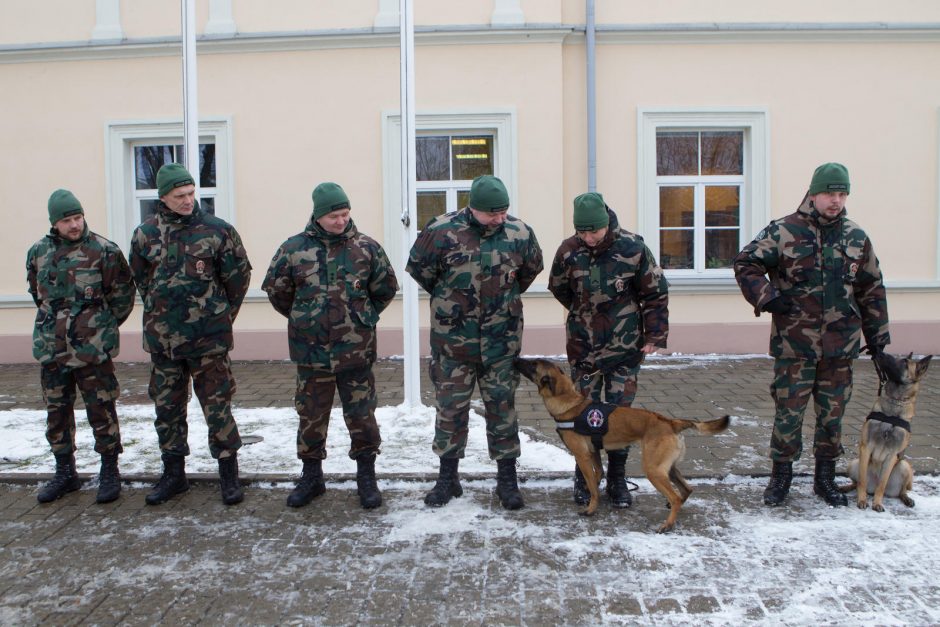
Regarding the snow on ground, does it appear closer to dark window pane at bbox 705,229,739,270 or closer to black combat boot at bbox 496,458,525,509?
black combat boot at bbox 496,458,525,509

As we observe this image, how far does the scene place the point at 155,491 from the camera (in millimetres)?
4465

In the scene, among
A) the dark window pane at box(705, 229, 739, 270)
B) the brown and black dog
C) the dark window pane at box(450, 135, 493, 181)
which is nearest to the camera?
the brown and black dog

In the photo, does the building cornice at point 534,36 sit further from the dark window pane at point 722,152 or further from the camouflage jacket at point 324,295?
the camouflage jacket at point 324,295

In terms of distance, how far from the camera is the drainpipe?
9.91 m

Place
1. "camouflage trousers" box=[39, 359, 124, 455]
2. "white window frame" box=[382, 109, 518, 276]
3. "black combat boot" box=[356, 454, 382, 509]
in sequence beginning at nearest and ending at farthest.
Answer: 1. "black combat boot" box=[356, 454, 382, 509]
2. "camouflage trousers" box=[39, 359, 124, 455]
3. "white window frame" box=[382, 109, 518, 276]

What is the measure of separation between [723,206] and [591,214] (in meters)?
7.15

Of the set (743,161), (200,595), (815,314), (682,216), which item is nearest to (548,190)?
(682,216)

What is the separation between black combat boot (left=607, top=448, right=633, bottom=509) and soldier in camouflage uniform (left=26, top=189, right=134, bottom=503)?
293cm

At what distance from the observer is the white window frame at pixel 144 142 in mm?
10234

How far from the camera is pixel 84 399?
181 inches

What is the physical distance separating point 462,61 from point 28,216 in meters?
6.37

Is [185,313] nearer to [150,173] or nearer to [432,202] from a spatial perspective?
[432,202]

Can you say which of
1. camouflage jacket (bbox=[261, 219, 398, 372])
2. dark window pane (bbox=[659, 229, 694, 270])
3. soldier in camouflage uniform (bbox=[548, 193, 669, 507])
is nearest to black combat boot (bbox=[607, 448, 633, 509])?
soldier in camouflage uniform (bbox=[548, 193, 669, 507])

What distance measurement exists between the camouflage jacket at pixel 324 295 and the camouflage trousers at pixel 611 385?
4.27ft
